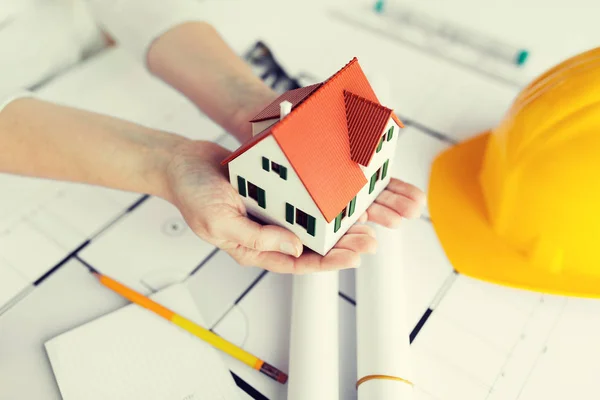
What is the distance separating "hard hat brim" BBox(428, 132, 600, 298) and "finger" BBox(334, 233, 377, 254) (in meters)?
0.20

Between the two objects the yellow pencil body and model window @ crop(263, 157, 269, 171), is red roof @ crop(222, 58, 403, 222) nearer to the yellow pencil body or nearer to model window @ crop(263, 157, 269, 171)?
model window @ crop(263, 157, 269, 171)

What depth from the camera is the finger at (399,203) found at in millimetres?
690

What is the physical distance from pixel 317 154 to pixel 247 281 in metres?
0.29

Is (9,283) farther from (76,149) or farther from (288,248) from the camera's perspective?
(288,248)

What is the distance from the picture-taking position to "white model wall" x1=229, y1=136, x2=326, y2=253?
510 millimetres

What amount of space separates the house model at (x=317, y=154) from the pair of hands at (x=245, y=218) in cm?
3

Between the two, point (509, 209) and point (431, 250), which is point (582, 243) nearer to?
point (509, 209)

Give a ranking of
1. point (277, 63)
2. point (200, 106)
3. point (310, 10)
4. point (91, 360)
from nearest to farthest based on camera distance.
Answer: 1. point (91, 360)
2. point (200, 106)
3. point (277, 63)
4. point (310, 10)

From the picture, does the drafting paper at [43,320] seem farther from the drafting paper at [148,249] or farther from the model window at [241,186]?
the model window at [241,186]

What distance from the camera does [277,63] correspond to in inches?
39.7

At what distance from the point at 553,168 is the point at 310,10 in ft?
2.38

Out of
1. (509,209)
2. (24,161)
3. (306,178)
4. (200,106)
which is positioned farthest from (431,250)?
(24,161)

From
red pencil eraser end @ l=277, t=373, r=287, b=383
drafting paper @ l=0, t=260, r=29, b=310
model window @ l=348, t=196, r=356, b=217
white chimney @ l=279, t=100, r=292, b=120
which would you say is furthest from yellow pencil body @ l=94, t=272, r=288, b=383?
white chimney @ l=279, t=100, r=292, b=120

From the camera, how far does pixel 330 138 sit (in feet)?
1.73
